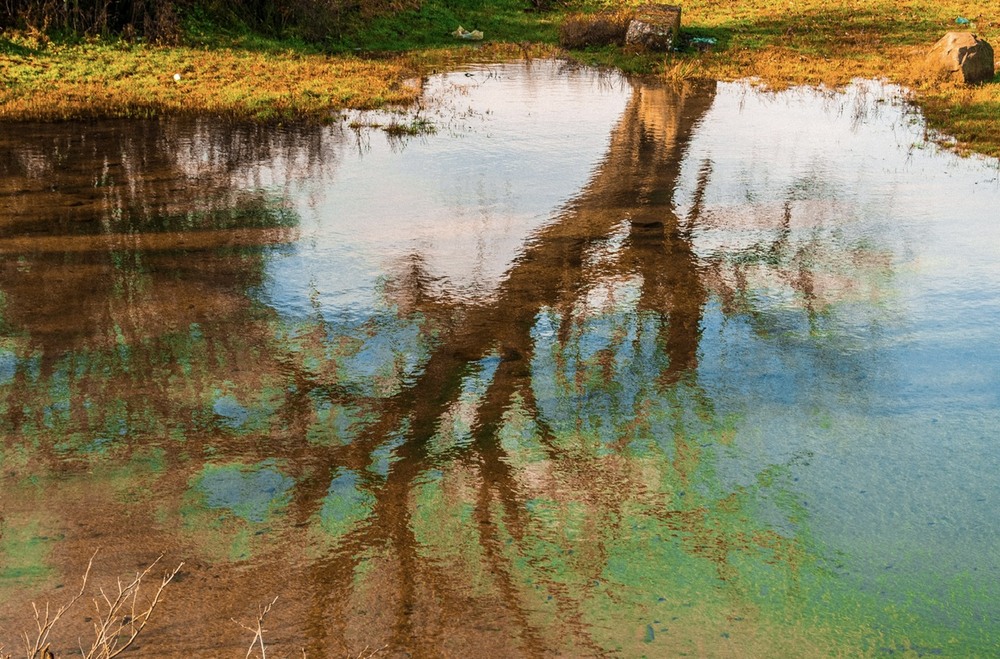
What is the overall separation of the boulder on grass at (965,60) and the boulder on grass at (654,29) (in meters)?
6.11

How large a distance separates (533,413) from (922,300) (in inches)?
144

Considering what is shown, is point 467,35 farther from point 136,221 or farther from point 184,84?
point 136,221

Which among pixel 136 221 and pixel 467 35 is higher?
pixel 467 35

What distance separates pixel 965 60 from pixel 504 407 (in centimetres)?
1465

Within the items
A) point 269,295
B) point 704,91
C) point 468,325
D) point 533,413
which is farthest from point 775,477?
point 704,91

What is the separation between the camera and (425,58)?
20000mm

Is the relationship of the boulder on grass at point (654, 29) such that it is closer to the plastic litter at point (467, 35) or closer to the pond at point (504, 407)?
Result: the plastic litter at point (467, 35)

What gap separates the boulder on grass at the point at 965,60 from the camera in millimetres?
16469

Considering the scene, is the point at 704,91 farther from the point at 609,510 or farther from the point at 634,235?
the point at 609,510

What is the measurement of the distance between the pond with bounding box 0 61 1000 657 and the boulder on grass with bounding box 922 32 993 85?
7227mm

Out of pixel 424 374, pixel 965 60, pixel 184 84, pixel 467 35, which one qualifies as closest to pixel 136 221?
pixel 424 374

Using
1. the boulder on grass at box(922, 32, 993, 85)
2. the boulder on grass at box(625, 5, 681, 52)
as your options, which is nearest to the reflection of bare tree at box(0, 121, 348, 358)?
the boulder on grass at box(625, 5, 681, 52)

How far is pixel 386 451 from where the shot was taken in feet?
16.7

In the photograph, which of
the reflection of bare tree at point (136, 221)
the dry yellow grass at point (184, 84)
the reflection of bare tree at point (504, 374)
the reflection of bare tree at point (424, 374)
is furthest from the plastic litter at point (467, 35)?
the reflection of bare tree at point (424, 374)
